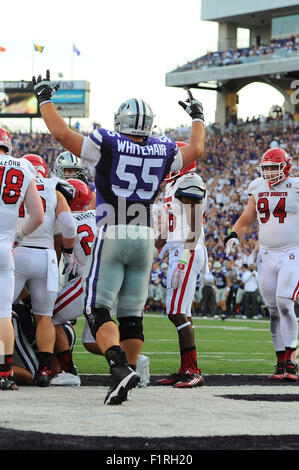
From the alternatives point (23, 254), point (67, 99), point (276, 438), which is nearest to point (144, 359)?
point (23, 254)

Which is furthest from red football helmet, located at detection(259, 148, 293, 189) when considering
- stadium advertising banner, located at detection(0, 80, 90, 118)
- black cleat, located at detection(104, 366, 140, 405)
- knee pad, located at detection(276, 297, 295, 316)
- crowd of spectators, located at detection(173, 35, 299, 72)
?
stadium advertising banner, located at detection(0, 80, 90, 118)

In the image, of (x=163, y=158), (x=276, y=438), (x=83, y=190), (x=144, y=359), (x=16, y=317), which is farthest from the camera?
(x=83, y=190)

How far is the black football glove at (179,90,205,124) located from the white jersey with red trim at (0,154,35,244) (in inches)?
47.9

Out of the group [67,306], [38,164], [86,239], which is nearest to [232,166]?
[86,239]

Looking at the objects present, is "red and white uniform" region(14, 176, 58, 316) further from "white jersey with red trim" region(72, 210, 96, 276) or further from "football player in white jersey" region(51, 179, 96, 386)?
"white jersey with red trim" region(72, 210, 96, 276)

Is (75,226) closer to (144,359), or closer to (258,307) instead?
(144,359)

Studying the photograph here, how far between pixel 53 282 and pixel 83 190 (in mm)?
1046

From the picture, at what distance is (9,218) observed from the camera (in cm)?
619

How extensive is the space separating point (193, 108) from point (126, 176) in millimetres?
1022

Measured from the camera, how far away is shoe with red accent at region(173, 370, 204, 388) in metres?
6.66

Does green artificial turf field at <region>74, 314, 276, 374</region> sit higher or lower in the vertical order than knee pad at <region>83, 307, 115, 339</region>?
lower

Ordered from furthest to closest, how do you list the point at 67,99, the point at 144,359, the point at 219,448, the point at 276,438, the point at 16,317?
the point at 67,99
the point at 16,317
the point at 144,359
the point at 276,438
the point at 219,448

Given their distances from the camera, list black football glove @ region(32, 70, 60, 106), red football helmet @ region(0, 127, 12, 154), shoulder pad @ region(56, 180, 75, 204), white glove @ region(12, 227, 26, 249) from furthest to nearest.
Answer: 1. shoulder pad @ region(56, 180, 75, 204)
2. white glove @ region(12, 227, 26, 249)
3. red football helmet @ region(0, 127, 12, 154)
4. black football glove @ region(32, 70, 60, 106)

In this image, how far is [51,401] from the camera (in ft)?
17.6
